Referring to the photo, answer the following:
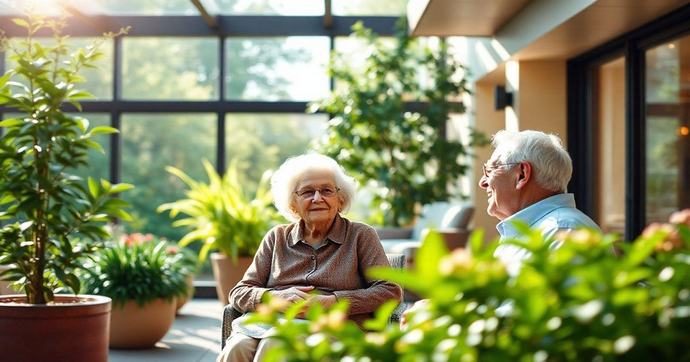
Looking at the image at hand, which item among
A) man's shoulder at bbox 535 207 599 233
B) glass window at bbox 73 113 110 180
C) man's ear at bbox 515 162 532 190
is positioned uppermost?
glass window at bbox 73 113 110 180

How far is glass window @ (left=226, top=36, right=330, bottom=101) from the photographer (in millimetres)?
8977

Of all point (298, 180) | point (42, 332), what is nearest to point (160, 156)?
point (42, 332)

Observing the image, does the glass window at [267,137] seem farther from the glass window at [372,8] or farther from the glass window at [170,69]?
the glass window at [372,8]

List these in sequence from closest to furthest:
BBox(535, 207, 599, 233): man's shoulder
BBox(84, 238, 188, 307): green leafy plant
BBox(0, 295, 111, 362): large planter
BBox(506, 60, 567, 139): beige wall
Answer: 1. BBox(535, 207, 599, 233): man's shoulder
2. BBox(0, 295, 111, 362): large planter
3. BBox(84, 238, 188, 307): green leafy plant
4. BBox(506, 60, 567, 139): beige wall

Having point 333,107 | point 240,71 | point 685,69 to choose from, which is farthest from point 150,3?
point 685,69

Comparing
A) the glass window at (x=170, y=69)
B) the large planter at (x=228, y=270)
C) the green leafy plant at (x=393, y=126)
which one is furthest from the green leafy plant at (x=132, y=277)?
the glass window at (x=170, y=69)

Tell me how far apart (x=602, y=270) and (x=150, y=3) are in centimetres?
834

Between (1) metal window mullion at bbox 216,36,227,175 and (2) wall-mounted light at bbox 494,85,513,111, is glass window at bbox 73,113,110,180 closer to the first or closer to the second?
(1) metal window mullion at bbox 216,36,227,175

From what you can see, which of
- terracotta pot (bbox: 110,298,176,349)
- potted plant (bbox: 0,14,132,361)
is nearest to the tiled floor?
terracotta pot (bbox: 110,298,176,349)

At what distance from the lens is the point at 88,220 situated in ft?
12.8

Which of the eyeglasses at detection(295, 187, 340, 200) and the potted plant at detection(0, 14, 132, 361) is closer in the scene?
the eyeglasses at detection(295, 187, 340, 200)

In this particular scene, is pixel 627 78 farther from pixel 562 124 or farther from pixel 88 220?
pixel 88 220

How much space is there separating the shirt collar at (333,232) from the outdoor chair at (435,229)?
11.2 ft

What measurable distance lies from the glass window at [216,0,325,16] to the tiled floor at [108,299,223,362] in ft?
10.3
